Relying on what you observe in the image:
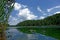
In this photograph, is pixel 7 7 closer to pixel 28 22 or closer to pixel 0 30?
pixel 0 30

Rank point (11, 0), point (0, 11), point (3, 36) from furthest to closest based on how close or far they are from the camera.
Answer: point (0, 11) → point (11, 0) → point (3, 36)

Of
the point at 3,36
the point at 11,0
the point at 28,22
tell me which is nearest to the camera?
the point at 3,36

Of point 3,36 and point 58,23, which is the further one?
point 58,23

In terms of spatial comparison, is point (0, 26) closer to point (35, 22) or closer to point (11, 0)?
point (11, 0)

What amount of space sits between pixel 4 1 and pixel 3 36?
9.69 feet

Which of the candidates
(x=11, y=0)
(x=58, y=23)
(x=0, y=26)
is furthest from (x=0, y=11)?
(x=58, y=23)

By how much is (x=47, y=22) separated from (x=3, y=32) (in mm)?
176717

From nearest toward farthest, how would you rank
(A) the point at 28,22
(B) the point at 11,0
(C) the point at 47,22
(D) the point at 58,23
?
(B) the point at 11,0, (D) the point at 58,23, (C) the point at 47,22, (A) the point at 28,22

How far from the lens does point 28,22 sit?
648ft

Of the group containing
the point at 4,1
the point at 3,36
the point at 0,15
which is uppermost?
the point at 4,1

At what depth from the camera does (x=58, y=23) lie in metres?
164

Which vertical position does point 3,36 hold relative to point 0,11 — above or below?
below

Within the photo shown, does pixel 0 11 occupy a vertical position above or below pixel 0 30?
above

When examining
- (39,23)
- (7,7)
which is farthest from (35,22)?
(7,7)
